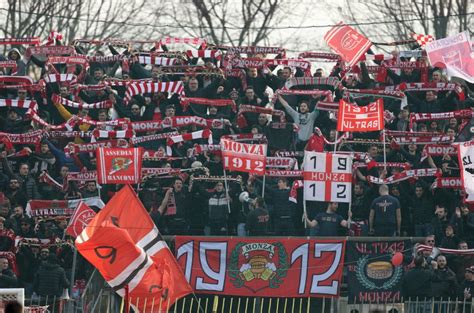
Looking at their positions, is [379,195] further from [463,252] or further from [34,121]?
[34,121]

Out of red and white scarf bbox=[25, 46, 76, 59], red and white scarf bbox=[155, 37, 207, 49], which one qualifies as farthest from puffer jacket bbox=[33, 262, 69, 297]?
red and white scarf bbox=[155, 37, 207, 49]

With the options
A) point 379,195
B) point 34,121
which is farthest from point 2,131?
point 379,195

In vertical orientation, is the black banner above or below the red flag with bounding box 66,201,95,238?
below

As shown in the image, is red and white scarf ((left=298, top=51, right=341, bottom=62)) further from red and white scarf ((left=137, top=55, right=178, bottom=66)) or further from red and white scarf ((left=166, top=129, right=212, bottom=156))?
red and white scarf ((left=166, top=129, right=212, bottom=156))

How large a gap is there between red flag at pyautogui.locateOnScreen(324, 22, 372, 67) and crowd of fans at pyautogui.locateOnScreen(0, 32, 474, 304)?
33cm

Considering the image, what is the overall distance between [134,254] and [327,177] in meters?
7.78

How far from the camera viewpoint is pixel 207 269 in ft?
108

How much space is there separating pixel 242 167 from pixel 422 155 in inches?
133

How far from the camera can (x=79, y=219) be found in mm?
32719

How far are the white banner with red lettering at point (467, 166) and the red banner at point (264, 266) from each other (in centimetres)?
255

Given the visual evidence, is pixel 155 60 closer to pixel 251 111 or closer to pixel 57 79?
pixel 57 79

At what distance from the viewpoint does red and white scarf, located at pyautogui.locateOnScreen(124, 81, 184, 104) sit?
37.6 meters

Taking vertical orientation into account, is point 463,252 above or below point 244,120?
below

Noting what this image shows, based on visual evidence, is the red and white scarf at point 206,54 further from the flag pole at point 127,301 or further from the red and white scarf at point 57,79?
the flag pole at point 127,301
